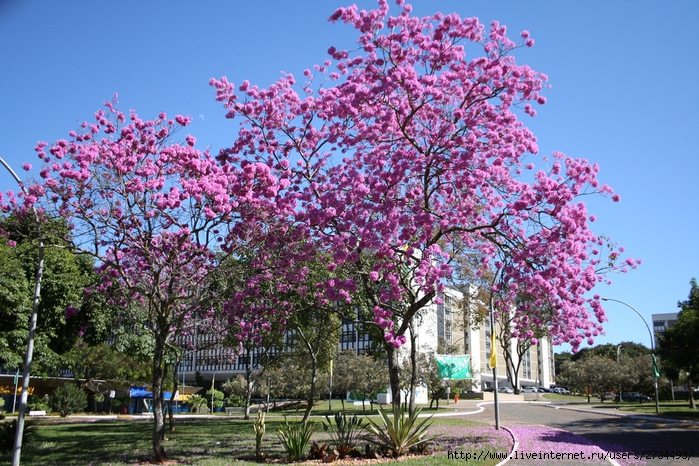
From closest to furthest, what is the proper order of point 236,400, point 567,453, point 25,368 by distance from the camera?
1. point 25,368
2. point 567,453
3. point 236,400

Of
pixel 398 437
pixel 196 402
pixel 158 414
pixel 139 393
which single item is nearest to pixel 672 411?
pixel 398 437

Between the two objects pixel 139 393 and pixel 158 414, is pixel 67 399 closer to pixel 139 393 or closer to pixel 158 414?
pixel 139 393

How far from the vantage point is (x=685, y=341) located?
29219mm

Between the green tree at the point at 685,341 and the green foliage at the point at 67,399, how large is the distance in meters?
37.7

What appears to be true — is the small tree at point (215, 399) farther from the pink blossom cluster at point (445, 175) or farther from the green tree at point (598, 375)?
the pink blossom cluster at point (445, 175)

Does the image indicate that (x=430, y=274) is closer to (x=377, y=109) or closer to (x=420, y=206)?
(x=420, y=206)

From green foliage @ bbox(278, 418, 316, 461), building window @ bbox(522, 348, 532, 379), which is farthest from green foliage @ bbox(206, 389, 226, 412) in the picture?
building window @ bbox(522, 348, 532, 379)

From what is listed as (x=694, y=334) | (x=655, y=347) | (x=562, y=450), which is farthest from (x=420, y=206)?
(x=655, y=347)

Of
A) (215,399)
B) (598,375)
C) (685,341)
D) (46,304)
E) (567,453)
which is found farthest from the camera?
(215,399)

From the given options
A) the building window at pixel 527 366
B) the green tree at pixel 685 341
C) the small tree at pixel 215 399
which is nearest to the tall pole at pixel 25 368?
the green tree at pixel 685 341

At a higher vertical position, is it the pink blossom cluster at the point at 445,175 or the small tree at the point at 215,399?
the pink blossom cluster at the point at 445,175

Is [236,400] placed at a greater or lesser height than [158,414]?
lesser

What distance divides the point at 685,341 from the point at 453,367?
13.2 meters

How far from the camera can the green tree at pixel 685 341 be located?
28.8 m
